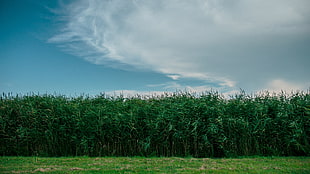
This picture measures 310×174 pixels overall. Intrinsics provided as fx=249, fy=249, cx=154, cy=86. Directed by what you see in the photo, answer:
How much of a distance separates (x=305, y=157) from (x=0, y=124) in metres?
11.0

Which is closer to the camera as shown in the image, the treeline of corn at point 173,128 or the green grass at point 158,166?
the green grass at point 158,166

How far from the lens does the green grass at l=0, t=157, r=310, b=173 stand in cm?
623

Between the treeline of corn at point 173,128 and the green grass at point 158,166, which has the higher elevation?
the treeline of corn at point 173,128

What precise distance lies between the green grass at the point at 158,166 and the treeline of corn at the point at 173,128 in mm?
952

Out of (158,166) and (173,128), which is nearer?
(158,166)

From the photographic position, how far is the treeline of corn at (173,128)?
27.6 ft

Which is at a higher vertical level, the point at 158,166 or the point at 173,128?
the point at 173,128

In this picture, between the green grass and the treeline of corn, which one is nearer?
the green grass

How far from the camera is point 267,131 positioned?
28.2ft

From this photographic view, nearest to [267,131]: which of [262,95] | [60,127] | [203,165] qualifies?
[262,95]

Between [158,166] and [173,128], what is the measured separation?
77.6 inches

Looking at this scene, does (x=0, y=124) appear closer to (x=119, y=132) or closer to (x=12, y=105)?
(x=12, y=105)

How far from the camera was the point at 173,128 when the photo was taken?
330 inches

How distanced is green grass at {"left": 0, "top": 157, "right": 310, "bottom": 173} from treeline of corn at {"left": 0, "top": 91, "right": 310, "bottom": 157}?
3.12 ft
